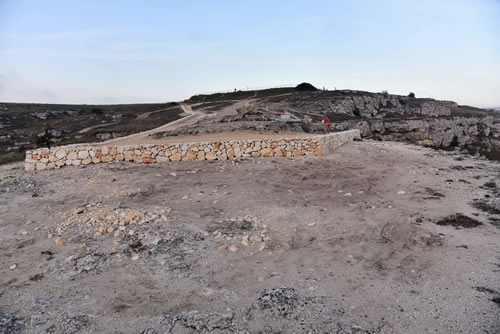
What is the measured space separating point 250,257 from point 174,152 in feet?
25.1

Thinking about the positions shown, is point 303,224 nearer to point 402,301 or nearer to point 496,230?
point 402,301

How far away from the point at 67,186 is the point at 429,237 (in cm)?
892

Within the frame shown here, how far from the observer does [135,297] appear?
3863 millimetres

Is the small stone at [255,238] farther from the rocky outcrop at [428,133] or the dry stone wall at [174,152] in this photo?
the rocky outcrop at [428,133]

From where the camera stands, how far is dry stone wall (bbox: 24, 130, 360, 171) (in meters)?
11.3

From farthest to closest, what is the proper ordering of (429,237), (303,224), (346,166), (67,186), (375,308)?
(346,166) < (67,186) < (303,224) < (429,237) < (375,308)

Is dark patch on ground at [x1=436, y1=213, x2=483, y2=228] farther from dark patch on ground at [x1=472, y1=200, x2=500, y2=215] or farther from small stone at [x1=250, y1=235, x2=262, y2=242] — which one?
small stone at [x1=250, y1=235, x2=262, y2=242]

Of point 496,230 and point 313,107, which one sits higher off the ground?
point 313,107

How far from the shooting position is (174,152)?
1169 centimetres

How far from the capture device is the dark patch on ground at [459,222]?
5.70 m

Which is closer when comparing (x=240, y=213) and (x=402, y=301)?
(x=402, y=301)

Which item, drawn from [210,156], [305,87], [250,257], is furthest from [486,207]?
[305,87]

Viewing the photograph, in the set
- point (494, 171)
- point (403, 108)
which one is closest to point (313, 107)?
point (403, 108)

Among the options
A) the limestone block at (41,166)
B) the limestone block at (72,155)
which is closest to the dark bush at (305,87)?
the limestone block at (72,155)
